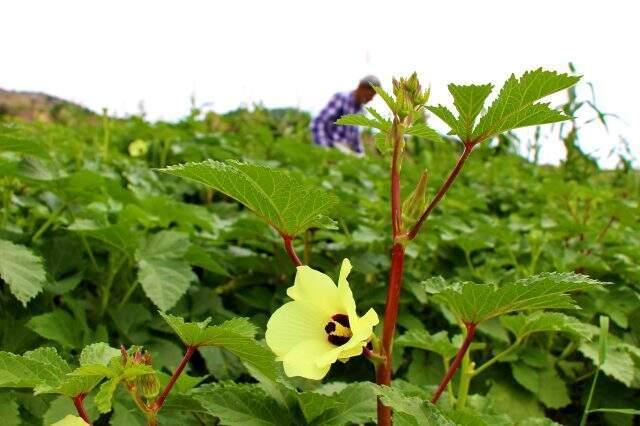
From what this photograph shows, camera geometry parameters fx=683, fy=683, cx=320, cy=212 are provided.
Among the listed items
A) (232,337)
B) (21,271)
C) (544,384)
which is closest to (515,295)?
(232,337)

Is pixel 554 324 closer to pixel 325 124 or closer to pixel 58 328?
pixel 58 328

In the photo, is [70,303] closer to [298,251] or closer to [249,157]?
[298,251]

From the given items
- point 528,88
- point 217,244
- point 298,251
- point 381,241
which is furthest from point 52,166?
point 528,88

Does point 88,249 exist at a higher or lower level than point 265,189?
lower

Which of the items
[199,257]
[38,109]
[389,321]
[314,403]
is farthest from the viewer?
[38,109]

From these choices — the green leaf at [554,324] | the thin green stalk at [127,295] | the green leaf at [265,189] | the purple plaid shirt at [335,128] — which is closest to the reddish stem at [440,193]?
the green leaf at [265,189]

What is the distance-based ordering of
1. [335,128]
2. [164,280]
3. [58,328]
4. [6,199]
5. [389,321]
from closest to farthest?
[389,321] → [58,328] → [164,280] → [6,199] → [335,128]

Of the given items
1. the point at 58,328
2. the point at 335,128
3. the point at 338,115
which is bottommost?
the point at 58,328
